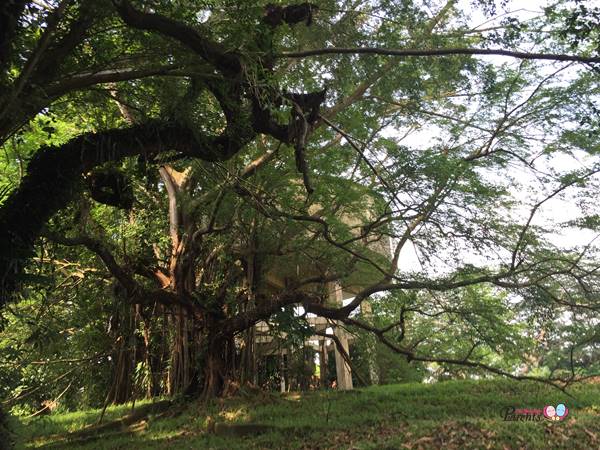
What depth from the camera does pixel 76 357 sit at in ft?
27.5

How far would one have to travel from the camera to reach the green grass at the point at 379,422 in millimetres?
4783

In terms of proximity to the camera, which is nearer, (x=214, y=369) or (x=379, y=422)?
(x=379, y=422)

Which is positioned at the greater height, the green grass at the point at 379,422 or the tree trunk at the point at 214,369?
the tree trunk at the point at 214,369

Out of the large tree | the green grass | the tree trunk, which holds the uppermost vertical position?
the large tree

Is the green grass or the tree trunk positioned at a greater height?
the tree trunk

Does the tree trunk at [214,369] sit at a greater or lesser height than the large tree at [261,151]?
lesser

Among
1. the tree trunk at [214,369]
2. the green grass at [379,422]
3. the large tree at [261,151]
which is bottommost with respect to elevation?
the green grass at [379,422]

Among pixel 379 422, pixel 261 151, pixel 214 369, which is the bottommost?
pixel 379 422

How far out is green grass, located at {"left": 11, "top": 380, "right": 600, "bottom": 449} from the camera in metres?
4.78

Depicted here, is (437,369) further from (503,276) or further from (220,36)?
(220,36)

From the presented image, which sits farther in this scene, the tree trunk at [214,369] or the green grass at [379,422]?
the tree trunk at [214,369]

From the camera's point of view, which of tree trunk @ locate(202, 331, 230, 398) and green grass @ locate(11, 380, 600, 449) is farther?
tree trunk @ locate(202, 331, 230, 398)

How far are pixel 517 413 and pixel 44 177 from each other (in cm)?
597

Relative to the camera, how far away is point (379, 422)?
5910mm
